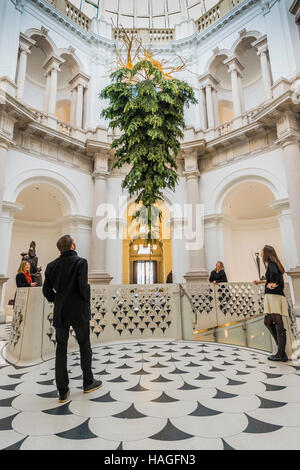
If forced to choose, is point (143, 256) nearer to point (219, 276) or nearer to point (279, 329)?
point (219, 276)

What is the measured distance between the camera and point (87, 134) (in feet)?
36.8

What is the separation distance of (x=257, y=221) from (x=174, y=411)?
11.9m

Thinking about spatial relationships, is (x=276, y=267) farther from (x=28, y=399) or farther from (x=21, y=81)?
(x=21, y=81)

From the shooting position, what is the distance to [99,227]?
10508mm

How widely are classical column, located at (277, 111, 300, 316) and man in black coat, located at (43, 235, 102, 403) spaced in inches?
277

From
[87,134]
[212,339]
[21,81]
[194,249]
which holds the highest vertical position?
[21,81]

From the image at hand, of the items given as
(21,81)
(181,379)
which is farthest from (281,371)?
(21,81)

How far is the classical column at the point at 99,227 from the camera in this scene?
9.88m

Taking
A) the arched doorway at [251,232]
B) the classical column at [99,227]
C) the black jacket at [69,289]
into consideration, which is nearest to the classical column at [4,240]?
the classical column at [99,227]

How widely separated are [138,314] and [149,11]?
17.0 m

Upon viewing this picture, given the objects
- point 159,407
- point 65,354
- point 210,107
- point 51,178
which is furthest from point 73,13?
point 159,407

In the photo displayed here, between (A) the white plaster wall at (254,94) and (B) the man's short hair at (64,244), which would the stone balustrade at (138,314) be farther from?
(A) the white plaster wall at (254,94)

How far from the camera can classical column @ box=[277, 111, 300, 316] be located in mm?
7820

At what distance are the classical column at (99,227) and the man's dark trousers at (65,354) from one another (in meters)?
7.15
